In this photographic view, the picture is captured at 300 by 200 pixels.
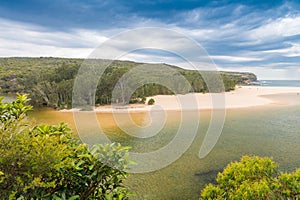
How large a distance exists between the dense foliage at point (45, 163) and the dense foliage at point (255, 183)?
2284 millimetres

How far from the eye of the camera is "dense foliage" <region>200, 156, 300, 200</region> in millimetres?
4148

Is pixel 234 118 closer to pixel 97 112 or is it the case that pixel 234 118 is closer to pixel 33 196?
pixel 97 112

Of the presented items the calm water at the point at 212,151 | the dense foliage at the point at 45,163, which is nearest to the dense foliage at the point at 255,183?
the dense foliage at the point at 45,163

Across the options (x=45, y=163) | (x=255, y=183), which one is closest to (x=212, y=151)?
(x=255, y=183)

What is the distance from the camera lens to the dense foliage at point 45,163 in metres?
2.71

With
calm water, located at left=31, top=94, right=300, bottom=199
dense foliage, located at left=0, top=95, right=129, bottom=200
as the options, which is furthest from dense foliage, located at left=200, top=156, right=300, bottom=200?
calm water, located at left=31, top=94, right=300, bottom=199

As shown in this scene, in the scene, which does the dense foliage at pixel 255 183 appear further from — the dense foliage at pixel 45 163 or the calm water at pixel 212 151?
the calm water at pixel 212 151

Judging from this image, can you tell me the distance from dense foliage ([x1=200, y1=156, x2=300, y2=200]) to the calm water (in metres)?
4.36

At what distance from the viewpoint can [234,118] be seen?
28.5 metres

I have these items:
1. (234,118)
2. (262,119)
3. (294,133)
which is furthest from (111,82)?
(294,133)

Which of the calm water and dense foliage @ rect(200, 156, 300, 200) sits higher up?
dense foliage @ rect(200, 156, 300, 200)

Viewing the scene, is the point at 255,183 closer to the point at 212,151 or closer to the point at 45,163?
the point at 45,163

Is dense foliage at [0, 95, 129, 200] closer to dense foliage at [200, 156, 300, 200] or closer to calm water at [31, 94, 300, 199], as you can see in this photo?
dense foliage at [200, 156, 300, 200]

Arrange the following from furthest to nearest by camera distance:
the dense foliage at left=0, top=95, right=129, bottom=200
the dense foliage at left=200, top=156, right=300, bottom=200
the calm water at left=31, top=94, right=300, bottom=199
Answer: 1. the calm water at left=31, top=94, right=300, bottom=199
2. the dense foliage at left=200, top=156, right=300, bottom=200
3. the dense foliage at left=0, top=95, right=129, bottom=200
